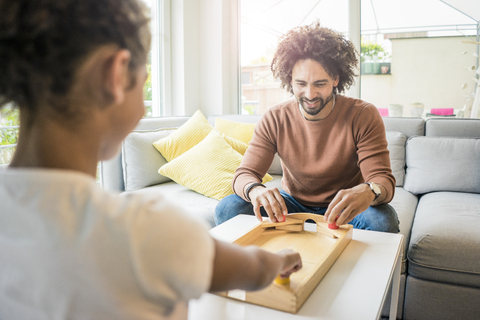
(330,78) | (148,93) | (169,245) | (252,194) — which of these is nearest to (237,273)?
(169,245)

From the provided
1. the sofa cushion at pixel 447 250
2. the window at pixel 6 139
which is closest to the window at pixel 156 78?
the window at pixel 6 139

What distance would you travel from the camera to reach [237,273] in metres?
0.56

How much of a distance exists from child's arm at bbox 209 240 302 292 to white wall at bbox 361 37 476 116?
8.84 feet

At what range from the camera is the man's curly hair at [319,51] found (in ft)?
5.54

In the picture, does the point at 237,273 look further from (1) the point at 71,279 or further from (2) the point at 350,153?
(2) the point at 350,153

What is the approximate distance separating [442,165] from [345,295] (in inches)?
70.0

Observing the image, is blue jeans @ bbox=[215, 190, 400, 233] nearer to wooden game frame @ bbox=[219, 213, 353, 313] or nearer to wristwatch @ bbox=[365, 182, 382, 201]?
wristwatch @ bbox=[365, 182, 382, 201]

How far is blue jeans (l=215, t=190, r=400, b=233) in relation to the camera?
1.42m

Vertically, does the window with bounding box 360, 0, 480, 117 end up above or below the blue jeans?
above

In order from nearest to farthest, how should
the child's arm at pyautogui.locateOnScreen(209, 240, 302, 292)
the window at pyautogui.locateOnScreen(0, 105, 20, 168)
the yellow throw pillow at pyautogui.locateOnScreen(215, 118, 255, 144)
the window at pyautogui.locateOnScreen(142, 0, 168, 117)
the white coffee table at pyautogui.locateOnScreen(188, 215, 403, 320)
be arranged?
the child's arm at pyautogui.locateOnScreen(209, 240, 302, 292) → the white coffee table at pyautogui.locateOnScreen(188, 215, 403, 320) → the window at pyautogui.locateOnScreen(0, 105, 20, 168) → the yellow throw pillow at pyautogui.locateOnScreen(215, 118, 255, 144) → the window at pyautogui.locateOnScreen(142, 0, 168, 117)

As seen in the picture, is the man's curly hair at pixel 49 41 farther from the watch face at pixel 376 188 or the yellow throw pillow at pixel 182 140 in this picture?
the yellow throw pillow at pixel 182 140

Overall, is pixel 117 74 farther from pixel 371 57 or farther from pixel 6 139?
pixel 371 57

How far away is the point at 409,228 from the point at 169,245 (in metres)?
1.63

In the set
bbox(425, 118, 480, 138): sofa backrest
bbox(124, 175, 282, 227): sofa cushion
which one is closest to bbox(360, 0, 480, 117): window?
bbox(425, 118, 480, 138): sofa backrest
